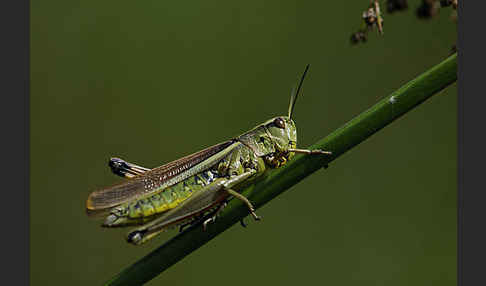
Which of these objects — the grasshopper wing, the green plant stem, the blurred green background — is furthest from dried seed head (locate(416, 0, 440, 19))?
the blurred green background

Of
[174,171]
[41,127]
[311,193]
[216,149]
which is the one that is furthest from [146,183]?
[41,127]

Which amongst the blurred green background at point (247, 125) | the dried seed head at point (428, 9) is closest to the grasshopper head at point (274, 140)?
the dried seed head at point (428, 9)

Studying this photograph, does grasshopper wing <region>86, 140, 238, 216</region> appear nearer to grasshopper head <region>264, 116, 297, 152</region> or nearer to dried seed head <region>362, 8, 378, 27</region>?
grasshopper head <region>264, 116, 297, 152</region>

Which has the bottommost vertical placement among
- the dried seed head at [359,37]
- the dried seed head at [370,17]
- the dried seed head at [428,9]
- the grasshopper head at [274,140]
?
the grasshopper head at [274,140]

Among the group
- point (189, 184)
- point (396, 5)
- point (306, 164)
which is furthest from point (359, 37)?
point (189, 184)

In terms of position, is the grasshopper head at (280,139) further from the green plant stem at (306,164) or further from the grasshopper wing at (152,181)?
the green plant stem at (306,164)

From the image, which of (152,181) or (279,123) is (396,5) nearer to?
(279,123)
